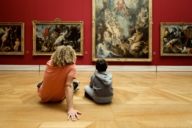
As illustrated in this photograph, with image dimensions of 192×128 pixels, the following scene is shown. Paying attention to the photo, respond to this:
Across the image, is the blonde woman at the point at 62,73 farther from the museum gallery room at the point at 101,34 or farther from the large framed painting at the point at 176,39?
the large framed painting at the point at 176,39

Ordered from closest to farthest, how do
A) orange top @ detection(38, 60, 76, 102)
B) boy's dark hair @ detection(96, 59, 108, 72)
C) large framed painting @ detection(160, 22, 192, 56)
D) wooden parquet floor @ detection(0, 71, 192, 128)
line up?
wooden parquet floor @ detection(0, 71, 192, 128), orange top @ detection(38, 60, 76, 102), boy's dark hair @ detection(96, 59, 108, 72), large framed painting @ detection(160, 22, 192, 56)

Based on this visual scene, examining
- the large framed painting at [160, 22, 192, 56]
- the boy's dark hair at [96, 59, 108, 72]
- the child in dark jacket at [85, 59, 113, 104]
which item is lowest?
the child in dark jacket at [85, 59, 113, 104]

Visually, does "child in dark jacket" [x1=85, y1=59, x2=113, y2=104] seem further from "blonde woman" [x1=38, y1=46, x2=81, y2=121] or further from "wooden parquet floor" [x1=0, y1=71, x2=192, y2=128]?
"blonde woman" [x1=38, y1=46, x2=81, y2=121]

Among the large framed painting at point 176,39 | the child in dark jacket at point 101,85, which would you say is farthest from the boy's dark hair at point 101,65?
the large framed painting at point 176,39

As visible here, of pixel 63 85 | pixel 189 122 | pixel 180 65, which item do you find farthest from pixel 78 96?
pixel 180 65

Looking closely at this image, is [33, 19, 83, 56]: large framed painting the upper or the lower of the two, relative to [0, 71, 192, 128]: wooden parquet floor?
upper

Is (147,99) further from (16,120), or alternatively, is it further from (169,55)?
(169,55)

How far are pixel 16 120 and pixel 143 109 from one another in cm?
303

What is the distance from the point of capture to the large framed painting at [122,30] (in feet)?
62.5

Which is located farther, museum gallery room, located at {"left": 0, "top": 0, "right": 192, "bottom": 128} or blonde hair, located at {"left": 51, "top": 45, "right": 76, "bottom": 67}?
museum gallery room, located at {"left": 0, "top": 0, "right": 192, "bottom": 128}

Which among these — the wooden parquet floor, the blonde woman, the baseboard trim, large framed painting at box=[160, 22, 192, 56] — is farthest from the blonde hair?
large framed painting at box=[160, 22, 192, 56]

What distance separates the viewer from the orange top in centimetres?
697

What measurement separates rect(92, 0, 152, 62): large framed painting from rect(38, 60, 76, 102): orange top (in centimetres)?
1147

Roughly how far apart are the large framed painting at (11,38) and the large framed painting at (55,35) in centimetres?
89
